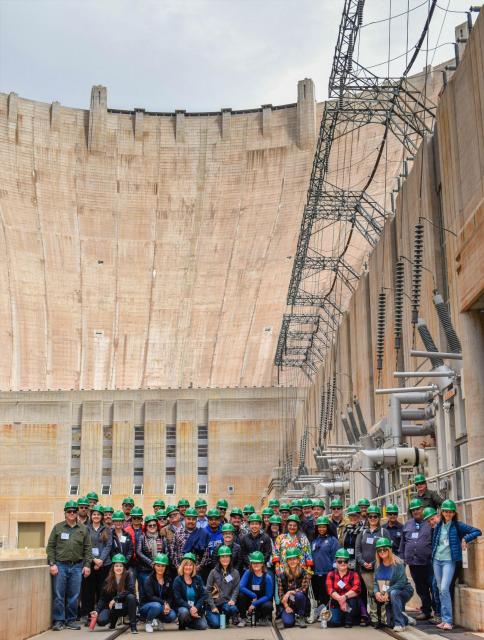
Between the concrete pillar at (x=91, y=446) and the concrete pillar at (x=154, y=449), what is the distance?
6.42 feet

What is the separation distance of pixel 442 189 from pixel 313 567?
8.84m

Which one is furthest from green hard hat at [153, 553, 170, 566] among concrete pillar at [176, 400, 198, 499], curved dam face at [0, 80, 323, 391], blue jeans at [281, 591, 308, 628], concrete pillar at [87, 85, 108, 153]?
concrete pillar at [87, 85, 108, 153]

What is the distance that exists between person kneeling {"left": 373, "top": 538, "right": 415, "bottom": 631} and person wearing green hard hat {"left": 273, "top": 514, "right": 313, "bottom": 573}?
0.79 metres

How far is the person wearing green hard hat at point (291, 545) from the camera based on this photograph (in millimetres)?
9156

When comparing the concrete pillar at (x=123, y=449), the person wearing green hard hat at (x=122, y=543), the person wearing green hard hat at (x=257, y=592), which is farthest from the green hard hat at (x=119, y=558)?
the concrete pillar at (x=123, y=449)

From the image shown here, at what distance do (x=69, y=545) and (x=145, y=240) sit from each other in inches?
1618

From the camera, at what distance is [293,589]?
9.03m

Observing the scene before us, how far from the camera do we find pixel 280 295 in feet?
155

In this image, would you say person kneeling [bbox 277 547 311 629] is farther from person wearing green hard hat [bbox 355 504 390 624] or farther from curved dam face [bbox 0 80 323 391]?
curved dam face [bbox 0 80 323 391]

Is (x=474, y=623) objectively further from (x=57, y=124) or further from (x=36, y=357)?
(x=57, y=124)

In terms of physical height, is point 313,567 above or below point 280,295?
below

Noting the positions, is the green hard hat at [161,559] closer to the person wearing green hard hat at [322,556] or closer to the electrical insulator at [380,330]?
the person wearing green hard hat at [322,556]

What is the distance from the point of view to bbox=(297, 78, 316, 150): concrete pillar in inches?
1946

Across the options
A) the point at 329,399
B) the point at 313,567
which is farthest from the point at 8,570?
the point at 329,399
